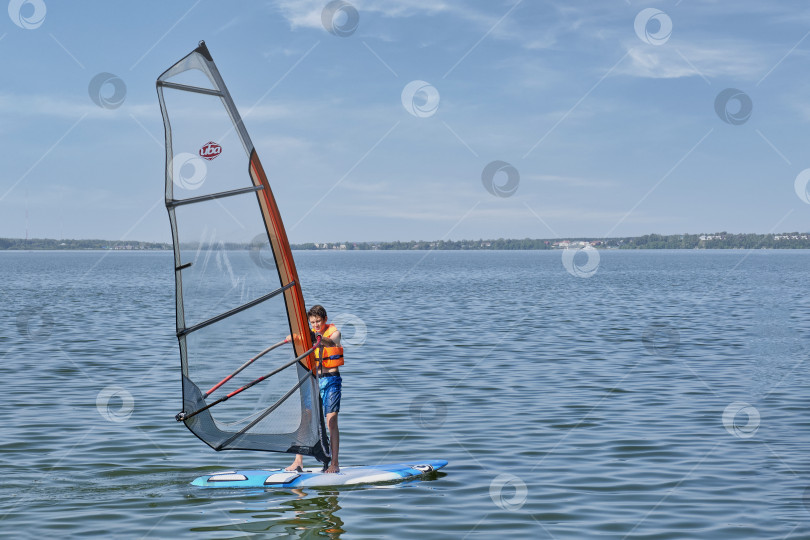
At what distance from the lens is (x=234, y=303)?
33.3 feet

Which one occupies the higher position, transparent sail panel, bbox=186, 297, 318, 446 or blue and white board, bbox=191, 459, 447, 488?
transparent sail panel, bbox=186, 297, 318, 446


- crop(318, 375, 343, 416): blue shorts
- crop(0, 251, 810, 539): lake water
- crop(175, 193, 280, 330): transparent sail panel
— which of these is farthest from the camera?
crop(318, 375, 343, 416): blue shorts

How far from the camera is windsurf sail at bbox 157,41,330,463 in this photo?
9.69 m

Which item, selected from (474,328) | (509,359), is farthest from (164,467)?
(474,328)

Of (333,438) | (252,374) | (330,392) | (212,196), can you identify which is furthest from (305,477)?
(212,196)

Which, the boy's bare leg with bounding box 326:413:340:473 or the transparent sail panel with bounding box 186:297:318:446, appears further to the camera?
the boy's bare leg with bounding box 326:413:340:473

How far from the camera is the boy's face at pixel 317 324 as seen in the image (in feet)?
34.7

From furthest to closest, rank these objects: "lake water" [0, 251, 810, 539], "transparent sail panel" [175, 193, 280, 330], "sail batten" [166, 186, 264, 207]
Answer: "transparent sail panel" [175, 193, 280, 330] < "sail batten" [166, 186, 264, 207] < "lake water" [0, 251, 810, 539]

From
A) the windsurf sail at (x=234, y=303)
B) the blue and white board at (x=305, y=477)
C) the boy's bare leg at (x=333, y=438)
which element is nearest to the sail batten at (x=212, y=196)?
the windsurf sail at (x=234, y=303)

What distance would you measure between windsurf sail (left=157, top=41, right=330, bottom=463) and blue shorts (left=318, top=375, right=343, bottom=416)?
0.21m

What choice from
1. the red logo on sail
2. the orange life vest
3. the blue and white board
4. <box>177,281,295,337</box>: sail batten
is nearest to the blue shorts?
the orange life vest

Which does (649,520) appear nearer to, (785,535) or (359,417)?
(785,535)

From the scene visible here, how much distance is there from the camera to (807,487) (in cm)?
1078

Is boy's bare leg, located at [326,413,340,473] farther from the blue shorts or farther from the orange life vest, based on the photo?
the orange life vest
